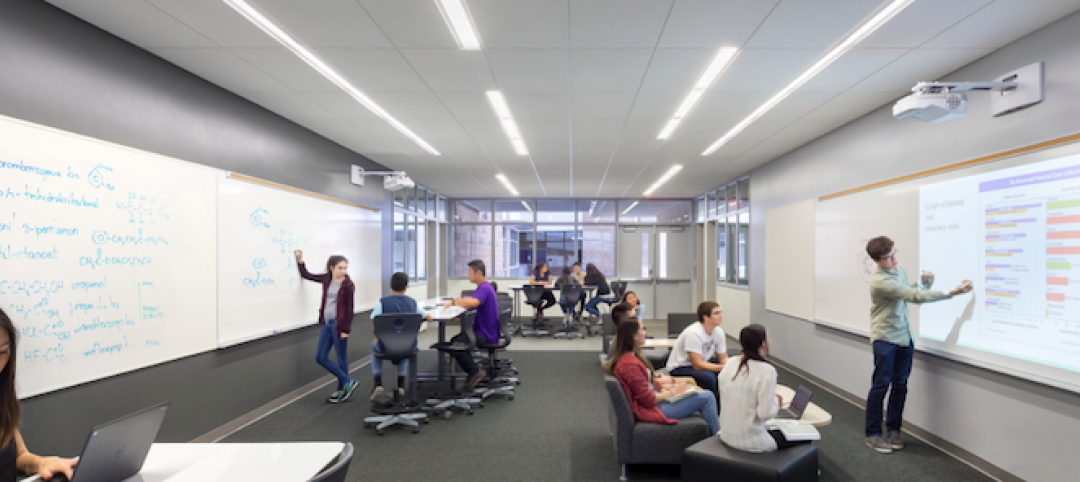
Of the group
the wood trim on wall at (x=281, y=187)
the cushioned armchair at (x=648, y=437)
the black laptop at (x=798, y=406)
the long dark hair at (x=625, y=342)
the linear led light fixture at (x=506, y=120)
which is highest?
the linear led light fixture at (x=506, y=120)

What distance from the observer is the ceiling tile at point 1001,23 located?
2.62 meters

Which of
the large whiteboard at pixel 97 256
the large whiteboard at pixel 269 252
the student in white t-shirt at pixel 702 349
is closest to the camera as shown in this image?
the large whiteboard at pixel 97 256

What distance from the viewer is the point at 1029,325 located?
2.95 metres

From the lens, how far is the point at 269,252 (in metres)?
4.54

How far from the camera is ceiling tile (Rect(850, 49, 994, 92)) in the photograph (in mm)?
3258

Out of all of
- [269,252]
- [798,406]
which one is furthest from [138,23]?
[798,406]

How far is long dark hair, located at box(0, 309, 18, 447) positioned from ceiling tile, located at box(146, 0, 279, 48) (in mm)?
1942

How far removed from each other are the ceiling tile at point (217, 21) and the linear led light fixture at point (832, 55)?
3.73 m

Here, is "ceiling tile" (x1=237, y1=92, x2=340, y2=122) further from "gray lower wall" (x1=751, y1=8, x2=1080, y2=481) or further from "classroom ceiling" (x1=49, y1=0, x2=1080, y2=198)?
"gray lower wall" (x1=751, y1=8, x2=1080, y2=481)

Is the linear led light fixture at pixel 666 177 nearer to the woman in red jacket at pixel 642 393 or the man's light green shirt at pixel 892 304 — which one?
the man's light green shirt at pixel 892 304

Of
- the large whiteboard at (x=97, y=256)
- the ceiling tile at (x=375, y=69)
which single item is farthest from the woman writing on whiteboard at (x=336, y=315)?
the ceiling tile at (x=375, y=69)

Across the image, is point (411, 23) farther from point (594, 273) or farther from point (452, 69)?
point (594, 273)

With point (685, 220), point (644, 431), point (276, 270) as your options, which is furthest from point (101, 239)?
point (685, 220)

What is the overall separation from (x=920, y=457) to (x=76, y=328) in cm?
563
